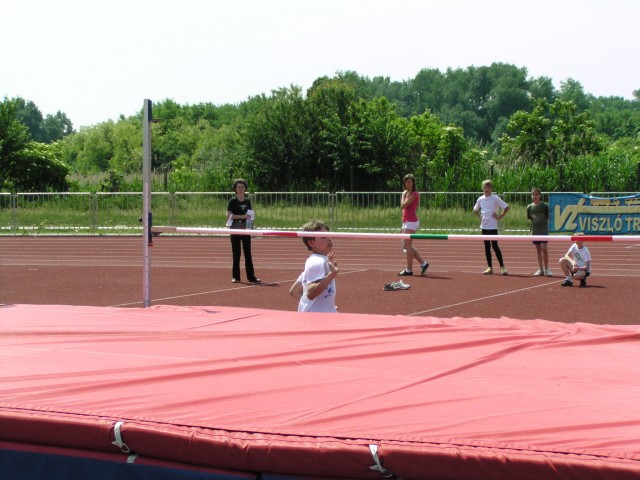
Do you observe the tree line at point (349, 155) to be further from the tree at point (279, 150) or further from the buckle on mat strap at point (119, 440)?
the buckle on mat strap at point (119, 440)

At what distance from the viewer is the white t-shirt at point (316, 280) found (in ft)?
23.3

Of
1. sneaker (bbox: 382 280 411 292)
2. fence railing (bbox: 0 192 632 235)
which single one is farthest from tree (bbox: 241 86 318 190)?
sneaker (bbox: 382 280 411 292)

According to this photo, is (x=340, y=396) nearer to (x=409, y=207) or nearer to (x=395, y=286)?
(x=395, y=286)

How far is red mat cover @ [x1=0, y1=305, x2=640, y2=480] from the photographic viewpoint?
3.14 metres

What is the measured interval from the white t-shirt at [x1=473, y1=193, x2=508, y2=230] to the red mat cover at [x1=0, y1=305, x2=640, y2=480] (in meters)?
10.0

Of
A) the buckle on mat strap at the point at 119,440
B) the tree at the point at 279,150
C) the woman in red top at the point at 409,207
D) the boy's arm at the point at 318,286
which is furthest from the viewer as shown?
the tree at the point at 279,150

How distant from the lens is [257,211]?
89.1 ft

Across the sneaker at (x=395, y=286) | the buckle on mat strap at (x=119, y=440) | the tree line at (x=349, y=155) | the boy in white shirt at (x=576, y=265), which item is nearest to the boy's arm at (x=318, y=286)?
the tree line at (x=349, y=155)

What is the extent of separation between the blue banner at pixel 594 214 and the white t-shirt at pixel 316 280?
60.6 ft

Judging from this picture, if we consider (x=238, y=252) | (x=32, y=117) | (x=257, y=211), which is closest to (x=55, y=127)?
(x=32, y=117)

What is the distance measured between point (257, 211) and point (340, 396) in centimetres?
2343

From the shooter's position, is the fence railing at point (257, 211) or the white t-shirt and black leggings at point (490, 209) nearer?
the white t-shirt and black leggings at point (490, 209)

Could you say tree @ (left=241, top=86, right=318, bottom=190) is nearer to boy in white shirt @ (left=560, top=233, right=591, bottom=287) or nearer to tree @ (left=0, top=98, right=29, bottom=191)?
tree @ (left=0, top=98, right=29, bottom=191)

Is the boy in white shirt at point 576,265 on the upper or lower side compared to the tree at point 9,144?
lower
